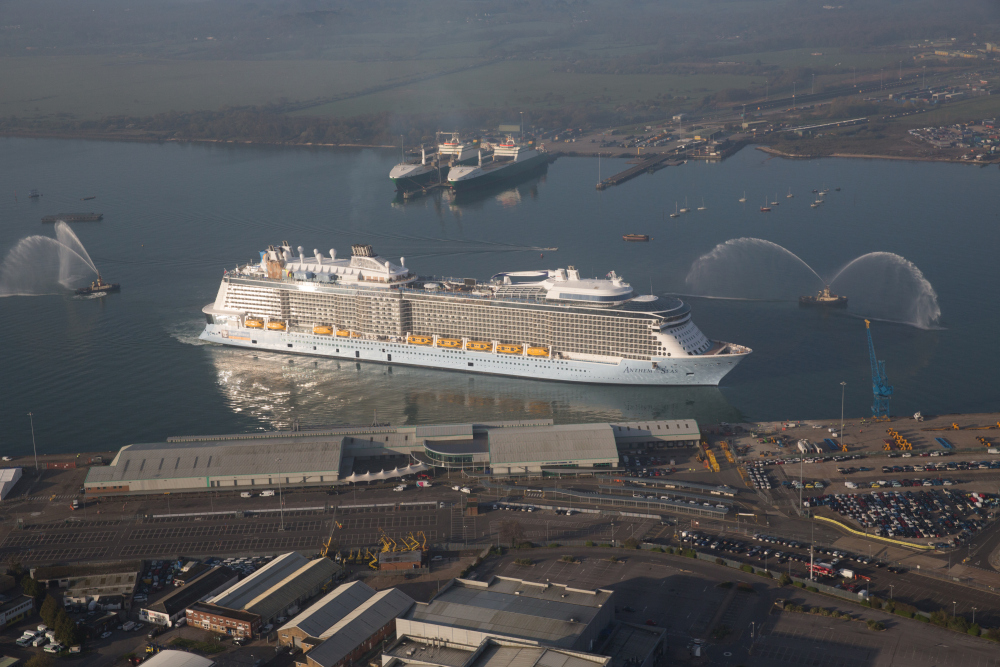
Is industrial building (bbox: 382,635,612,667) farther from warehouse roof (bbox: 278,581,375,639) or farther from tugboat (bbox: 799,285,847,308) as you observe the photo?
tugboat (bbox: 799,285,847,308)

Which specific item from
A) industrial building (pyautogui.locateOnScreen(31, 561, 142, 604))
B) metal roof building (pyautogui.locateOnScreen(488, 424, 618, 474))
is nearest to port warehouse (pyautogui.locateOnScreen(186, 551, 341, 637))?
industrial building (pyautogui.locateOnScreen(31, 561, 142, 604))

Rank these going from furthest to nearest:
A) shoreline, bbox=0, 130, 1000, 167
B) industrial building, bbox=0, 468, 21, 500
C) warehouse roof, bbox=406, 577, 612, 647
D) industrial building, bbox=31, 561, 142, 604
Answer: shoreline, bbox=0, 130, 1000, 167 < industrial building, bbox=0, 468, 21, 500 < industrial building, bbox=31, 561, 142, 604 < warehouse roof, bbox=406, 577, 612, 647

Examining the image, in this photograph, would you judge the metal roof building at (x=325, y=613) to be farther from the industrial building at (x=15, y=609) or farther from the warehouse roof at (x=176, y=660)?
the industrial building at (x=15, y=609)

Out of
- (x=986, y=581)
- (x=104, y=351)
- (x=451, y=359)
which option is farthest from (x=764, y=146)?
(x=986, y=581)

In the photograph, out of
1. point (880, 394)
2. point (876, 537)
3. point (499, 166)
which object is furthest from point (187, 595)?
point (499, 166)

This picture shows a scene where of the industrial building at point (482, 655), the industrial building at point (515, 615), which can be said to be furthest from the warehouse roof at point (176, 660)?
the industrial building at point (515, 615)

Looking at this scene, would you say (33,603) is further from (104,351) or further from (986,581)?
(986,581)
